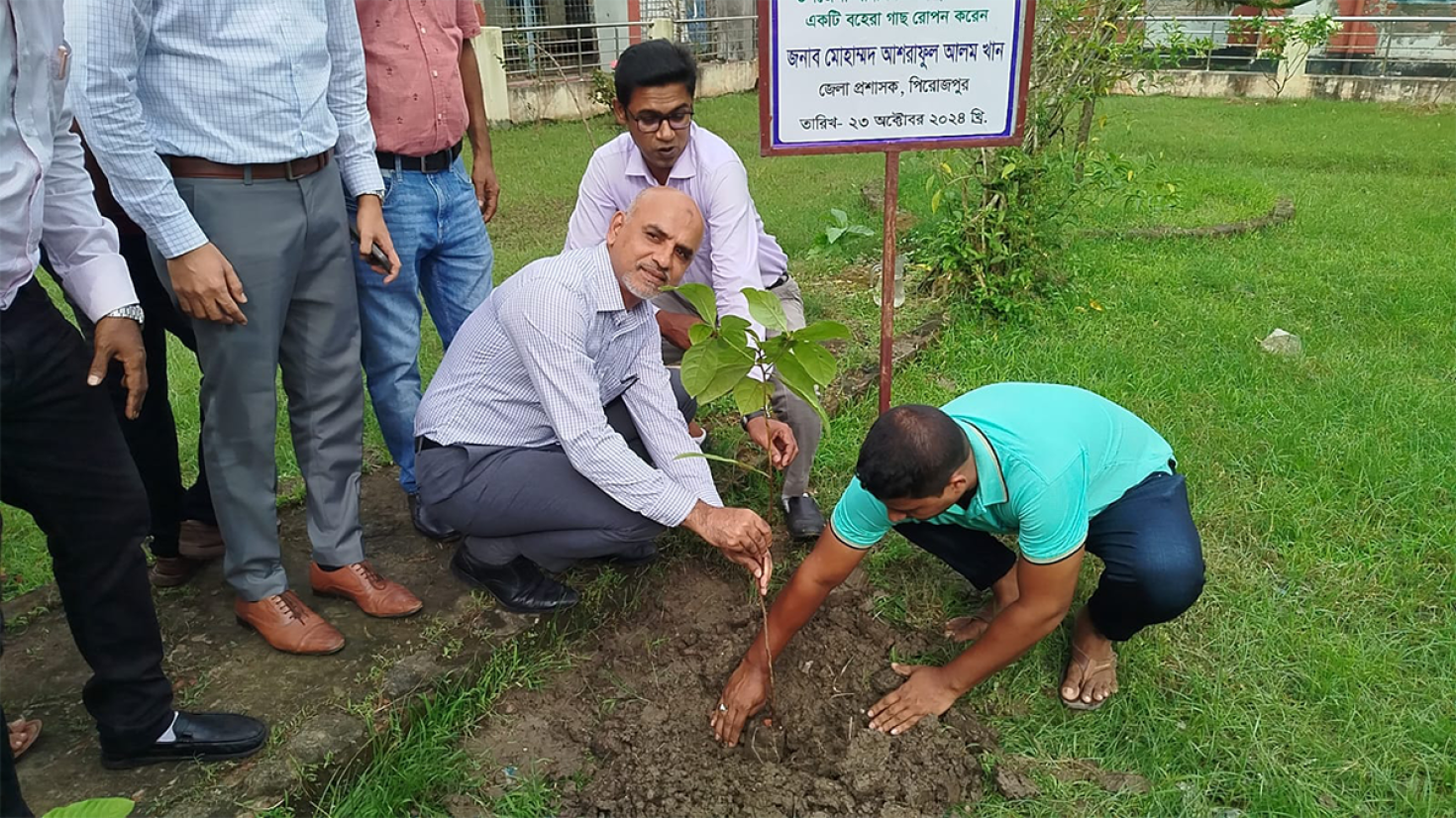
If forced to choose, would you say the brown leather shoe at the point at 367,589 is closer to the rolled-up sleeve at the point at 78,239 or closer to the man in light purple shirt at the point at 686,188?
the rolled-up sleeve at the point at 78,239

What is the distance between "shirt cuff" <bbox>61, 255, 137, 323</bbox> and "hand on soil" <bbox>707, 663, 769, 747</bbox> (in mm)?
1569

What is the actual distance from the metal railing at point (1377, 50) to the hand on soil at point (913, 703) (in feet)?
50.9

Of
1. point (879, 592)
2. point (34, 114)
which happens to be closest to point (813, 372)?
point (879, 592)

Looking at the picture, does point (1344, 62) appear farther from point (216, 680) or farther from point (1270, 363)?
point (216, 680)

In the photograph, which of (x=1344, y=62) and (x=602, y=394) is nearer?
(x=602, y=394)

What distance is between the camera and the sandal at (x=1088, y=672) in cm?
246

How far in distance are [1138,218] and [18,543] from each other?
6.82 metres

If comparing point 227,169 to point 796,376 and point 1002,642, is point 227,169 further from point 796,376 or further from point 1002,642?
point 1002,642

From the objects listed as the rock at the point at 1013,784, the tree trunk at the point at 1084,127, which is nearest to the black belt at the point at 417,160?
the rock at the point at 1013,784

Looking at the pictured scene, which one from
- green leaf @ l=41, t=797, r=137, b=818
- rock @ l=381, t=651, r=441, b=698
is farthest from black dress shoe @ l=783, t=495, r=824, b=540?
Answer: green leaf @ l=41, t=797, r=137, b=818

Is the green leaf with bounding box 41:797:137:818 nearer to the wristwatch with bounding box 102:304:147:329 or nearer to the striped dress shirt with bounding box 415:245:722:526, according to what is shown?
the wristwatch with bounding box 102:304:147:329

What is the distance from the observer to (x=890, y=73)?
263 cm

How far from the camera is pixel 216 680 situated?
230 cm

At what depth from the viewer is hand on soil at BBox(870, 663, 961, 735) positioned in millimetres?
2332
